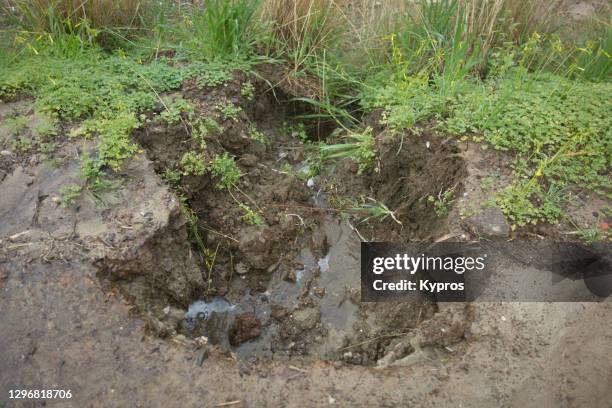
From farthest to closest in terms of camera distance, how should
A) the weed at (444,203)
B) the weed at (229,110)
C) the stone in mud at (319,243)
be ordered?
the weed at (229,110) → the stone in mud at (319,243) → the weed at (444,203)

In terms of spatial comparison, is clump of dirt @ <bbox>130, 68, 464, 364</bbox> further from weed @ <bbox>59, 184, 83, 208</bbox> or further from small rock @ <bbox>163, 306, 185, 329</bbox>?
weed @ <bbox>59, 184, 83, 208</bbox>

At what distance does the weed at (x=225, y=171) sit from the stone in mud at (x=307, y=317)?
3.25ft

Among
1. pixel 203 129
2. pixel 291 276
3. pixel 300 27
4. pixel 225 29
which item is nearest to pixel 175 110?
pixel 203 129

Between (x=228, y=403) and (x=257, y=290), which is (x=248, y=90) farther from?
(x=228, y=403)

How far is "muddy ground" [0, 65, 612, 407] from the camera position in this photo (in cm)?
220

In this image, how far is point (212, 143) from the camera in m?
3.37

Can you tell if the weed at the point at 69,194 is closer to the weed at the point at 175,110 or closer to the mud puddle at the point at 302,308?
the weed at the point at 175,110

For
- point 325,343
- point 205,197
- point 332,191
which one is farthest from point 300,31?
point 325,343

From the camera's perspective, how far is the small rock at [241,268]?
3.21 metres

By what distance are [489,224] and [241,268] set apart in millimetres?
1595

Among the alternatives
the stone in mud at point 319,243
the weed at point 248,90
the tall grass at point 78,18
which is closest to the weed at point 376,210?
the stone in mud at point 319,243

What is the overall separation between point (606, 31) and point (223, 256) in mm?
3667

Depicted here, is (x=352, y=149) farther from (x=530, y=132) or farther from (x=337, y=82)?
(x=530, y=132)

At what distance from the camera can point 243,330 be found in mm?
2898
